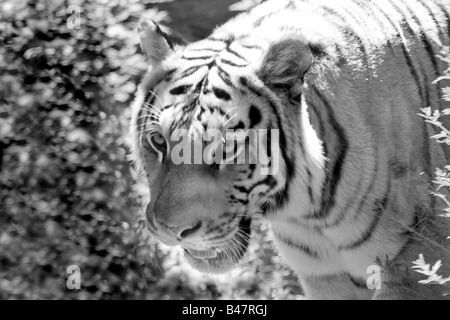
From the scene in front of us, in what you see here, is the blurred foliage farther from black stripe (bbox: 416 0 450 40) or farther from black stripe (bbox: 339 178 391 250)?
black stripe (bbox: 416 0 450 40)

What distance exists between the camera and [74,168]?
4723 millimetres

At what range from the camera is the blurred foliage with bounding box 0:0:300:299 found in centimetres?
468

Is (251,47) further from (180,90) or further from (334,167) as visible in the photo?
(334,167)

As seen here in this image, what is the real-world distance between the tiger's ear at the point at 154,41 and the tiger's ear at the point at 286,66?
1.46 feet

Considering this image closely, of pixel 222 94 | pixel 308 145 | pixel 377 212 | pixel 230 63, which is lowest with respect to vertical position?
pixel 377 212

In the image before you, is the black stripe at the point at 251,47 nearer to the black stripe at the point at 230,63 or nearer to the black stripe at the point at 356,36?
the black stripe at the point at 230,63

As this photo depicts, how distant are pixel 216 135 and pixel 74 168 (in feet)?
5.62

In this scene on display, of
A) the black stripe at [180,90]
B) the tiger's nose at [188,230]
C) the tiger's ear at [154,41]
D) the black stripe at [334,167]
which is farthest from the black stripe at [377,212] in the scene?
the tiger's ear at [154,41]

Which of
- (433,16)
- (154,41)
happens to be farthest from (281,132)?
(433,16)

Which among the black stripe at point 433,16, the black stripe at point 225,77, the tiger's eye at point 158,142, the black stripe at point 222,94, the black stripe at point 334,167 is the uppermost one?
the black stripe at point 433,16

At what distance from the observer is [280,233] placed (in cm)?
386

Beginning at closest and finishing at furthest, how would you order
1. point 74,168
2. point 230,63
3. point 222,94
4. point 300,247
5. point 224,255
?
point 222,94
point 230,63
point 224,255
point 300,247
point 74,168

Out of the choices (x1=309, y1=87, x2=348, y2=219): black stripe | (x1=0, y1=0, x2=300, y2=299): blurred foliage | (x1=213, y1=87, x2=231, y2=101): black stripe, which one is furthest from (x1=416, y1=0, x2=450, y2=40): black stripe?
(x1=0, y1=0, x2=300, y2=299): blurred foliage

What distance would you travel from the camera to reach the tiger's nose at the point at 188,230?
3183 mm
